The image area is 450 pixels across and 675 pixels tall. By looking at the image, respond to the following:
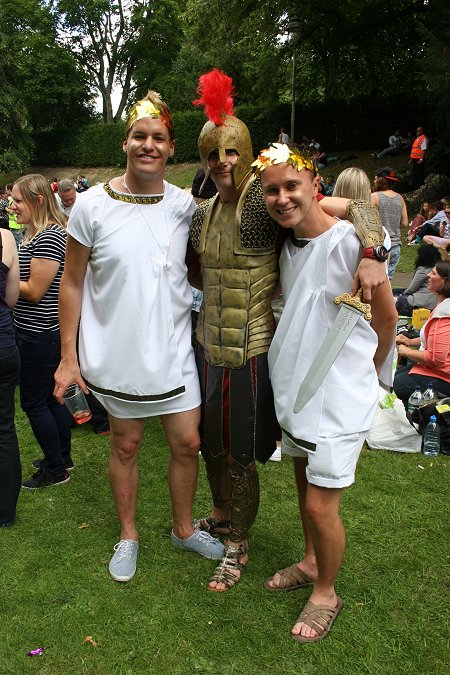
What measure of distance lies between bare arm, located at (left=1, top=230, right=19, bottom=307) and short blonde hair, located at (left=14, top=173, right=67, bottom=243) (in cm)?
38

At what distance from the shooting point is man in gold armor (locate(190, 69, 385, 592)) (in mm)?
2314

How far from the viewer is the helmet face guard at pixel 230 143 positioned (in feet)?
7.46

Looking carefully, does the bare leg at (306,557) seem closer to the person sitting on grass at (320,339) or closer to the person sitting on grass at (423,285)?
the person sitting on grass at (320,339)

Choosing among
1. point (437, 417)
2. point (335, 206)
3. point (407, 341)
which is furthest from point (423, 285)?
point (335, 206)

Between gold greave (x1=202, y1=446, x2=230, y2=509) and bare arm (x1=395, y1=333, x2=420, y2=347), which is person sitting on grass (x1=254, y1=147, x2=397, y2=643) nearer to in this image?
gold greave (x1=202, y1=446, x2=230, y2=509)

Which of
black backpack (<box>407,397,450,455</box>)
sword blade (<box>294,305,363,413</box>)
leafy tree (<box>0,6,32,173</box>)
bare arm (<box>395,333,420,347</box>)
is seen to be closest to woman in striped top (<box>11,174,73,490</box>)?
sword blade (<box>294,305,363,413</box>)

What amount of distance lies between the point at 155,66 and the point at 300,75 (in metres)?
11.4

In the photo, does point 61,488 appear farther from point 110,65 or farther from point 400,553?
point 110,65

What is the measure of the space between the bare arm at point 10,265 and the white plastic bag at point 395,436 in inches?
100

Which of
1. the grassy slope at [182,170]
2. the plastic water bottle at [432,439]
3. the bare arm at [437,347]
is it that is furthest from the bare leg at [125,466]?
the grassy slope at [182,170]

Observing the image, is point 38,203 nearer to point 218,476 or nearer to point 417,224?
point 218,476

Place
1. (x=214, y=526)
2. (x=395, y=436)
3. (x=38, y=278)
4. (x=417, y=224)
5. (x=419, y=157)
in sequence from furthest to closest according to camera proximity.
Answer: (x=419, y=157) < (x=417, y=224) < (x=395, y=436) < (x=38, y=278) < (x=214, y=526)

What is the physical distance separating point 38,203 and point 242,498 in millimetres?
1992

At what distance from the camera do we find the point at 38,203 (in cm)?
328
